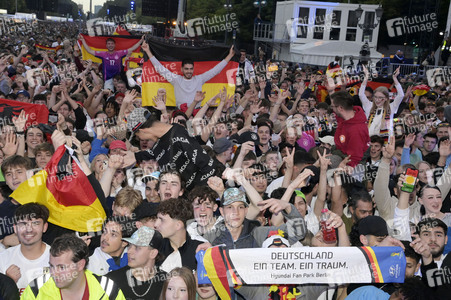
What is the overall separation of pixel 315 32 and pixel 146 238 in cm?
3681

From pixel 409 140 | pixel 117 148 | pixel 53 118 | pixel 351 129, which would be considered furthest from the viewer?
pixel 53 118

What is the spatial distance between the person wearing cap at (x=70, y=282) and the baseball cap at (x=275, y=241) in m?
1.19

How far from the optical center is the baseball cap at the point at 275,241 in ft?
15.6

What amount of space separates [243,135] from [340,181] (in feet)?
7.18

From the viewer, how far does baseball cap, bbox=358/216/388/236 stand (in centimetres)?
523

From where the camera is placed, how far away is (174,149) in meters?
6.90

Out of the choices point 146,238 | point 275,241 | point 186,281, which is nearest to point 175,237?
point 146,238

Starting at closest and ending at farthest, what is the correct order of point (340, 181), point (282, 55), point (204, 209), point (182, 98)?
point (204, 209) → point (340, 181) → point (182, 98) → point (282, 55)

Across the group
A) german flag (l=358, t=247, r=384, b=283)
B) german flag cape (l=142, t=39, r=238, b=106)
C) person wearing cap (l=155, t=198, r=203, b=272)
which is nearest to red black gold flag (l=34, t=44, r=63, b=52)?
german flag cape (l=142, t=39, r=238, b=106)

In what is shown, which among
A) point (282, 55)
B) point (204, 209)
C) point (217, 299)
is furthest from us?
point (282, 55)

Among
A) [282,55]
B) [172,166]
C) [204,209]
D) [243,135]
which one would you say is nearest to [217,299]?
[204,209]

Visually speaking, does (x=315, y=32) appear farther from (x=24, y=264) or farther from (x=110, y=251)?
(x=24, y=264)

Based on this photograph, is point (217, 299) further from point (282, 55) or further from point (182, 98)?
point (282, 55)

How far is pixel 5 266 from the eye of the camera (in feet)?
17.2
